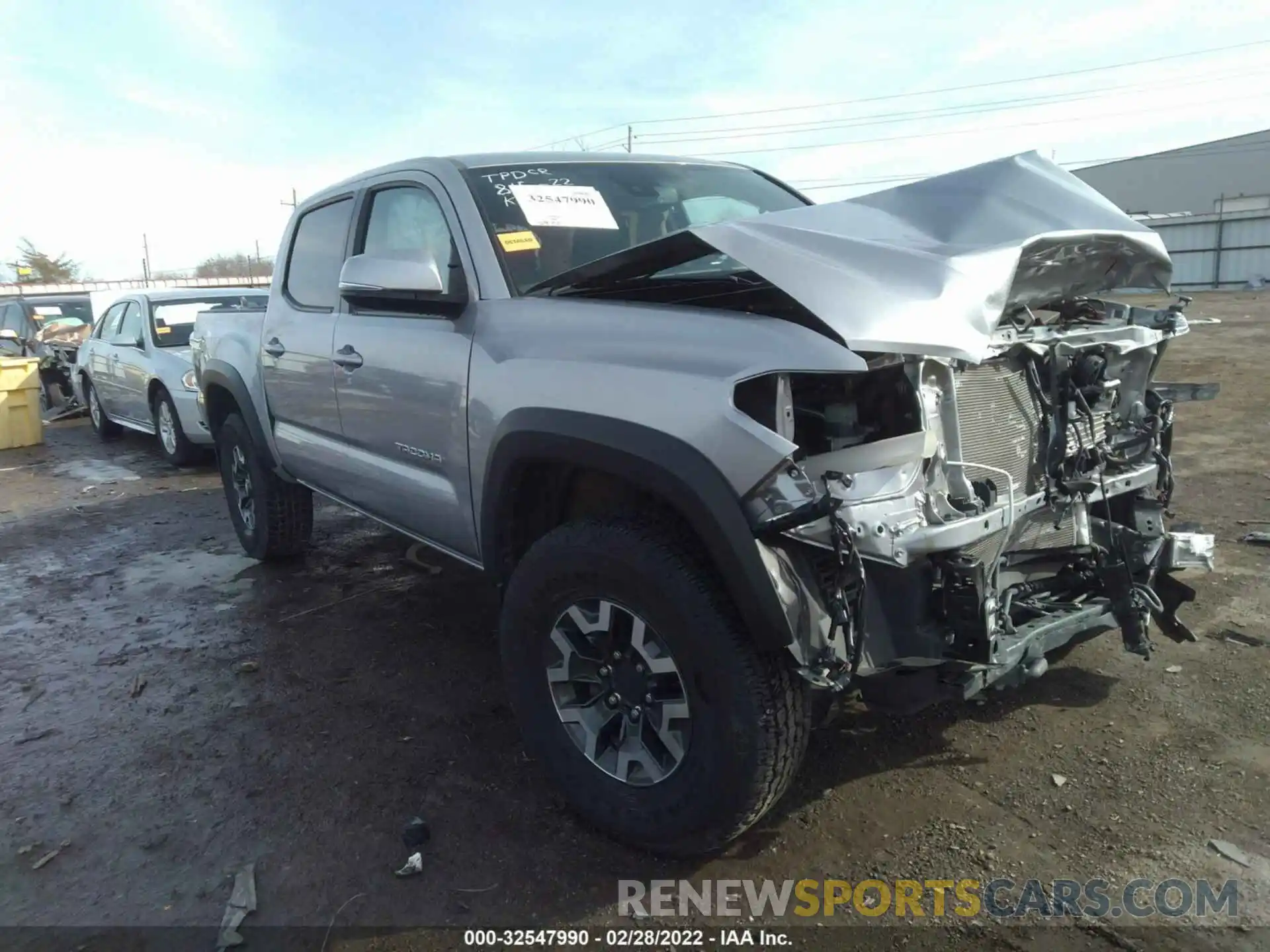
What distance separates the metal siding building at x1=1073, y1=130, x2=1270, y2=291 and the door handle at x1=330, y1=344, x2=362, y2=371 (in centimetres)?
3278

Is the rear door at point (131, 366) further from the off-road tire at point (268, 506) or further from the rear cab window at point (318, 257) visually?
the rear cab window at point (318, 257)

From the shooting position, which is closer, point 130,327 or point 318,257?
point 318,257

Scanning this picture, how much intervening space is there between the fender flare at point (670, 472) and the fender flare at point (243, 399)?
107 inches

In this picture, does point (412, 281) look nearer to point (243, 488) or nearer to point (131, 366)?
point (243, 488)

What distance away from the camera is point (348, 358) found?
387cm

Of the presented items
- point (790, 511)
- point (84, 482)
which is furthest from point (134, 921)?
point (84, 482)

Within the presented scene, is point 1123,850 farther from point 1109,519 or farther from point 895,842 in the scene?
point 1109,519

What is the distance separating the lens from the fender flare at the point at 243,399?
5048 millimetres

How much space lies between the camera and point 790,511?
211cm

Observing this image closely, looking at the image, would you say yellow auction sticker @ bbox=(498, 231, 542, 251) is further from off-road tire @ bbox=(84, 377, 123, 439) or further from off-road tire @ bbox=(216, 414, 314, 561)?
off-road tire @ bbox=(84, 377, 123, 439)

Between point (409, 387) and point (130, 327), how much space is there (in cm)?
849

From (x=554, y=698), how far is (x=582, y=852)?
45cm

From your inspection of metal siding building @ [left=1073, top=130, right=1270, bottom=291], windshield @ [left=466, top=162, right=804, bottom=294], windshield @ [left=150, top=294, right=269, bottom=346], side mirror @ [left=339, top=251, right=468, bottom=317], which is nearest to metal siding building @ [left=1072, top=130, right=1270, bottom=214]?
metal siding building @ [left=1073, top=130, right=1270, bottom=291]

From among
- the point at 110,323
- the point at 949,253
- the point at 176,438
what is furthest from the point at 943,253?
the point at 110,323
